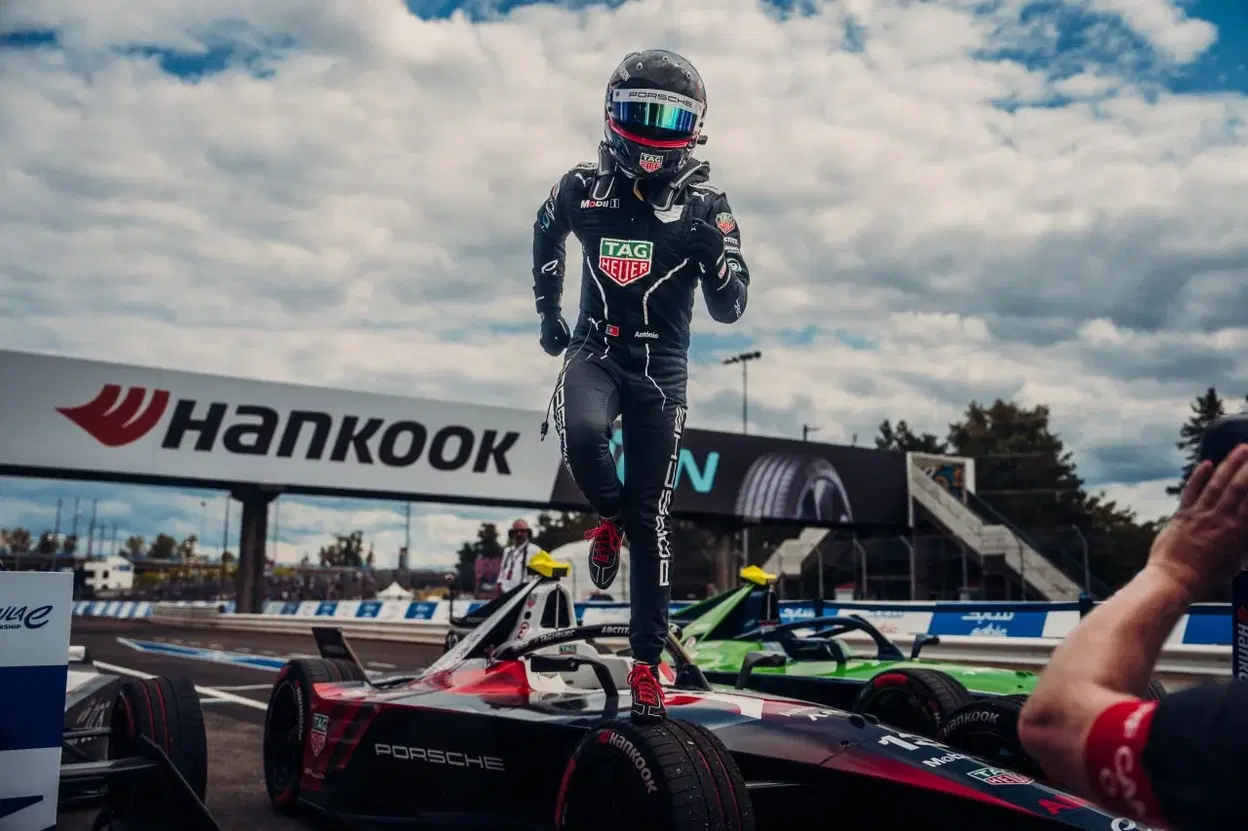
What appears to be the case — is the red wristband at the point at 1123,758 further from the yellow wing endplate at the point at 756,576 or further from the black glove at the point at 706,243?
the yellow wing endplate at the point at 756,576

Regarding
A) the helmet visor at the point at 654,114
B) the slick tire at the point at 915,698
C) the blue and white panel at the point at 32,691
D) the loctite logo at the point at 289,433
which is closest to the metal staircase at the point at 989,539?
the loctite logo at the point at 289,433

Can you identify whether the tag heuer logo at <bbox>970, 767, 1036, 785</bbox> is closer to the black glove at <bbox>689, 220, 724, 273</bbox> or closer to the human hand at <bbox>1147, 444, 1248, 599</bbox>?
the black glove at <bbox>689, 220, 724, 273</bbox>

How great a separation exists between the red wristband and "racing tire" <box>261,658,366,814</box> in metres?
4.66

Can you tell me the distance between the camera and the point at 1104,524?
7112 centimetres

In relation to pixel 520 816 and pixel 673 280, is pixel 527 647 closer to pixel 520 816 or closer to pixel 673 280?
pixel 520 816

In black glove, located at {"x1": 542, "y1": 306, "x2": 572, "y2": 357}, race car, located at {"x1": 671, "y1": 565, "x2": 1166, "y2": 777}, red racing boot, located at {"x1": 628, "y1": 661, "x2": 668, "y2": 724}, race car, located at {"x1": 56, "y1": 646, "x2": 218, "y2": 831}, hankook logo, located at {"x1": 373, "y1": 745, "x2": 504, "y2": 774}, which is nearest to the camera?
red racing boot, located at {"x1": 628, "y1": 661, "x2": 668, "y2": 724}

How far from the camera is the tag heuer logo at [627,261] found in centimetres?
409

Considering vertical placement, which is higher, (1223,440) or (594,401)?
(594,401)

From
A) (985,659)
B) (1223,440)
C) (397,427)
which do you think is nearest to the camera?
(1223,440)

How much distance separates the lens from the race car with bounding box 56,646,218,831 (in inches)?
158

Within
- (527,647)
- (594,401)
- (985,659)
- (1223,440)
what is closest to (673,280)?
(594,401)

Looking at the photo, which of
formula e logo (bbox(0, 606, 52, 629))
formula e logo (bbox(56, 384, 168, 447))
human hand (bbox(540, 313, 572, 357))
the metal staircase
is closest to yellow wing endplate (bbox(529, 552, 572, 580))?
human hand (bbox(540, 313, 572, 357))

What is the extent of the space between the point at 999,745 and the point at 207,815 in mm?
2909

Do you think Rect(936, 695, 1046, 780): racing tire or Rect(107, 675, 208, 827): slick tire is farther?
Rect(107, 675, 208, 827): slick tire
